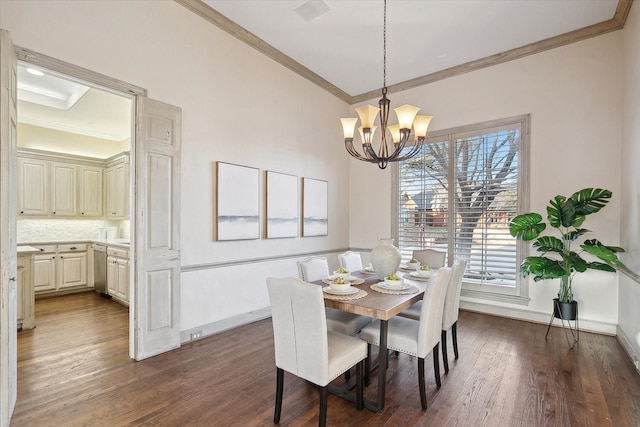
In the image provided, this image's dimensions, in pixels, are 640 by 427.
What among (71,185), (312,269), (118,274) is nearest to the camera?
(312,269)

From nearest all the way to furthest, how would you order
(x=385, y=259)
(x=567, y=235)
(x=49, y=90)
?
(x=385, y=259) → (x=567, y=235) → (x=49, y=90)

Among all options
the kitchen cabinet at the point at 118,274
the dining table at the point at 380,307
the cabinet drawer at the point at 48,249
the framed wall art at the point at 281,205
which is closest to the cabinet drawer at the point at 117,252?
the kitchen cabinet at the point at 118,274

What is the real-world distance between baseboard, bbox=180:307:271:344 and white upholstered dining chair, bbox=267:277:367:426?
1666 millimetres

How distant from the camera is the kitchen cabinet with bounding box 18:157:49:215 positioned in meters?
5.18

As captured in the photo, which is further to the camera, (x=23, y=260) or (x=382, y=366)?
(x=23, y=260)

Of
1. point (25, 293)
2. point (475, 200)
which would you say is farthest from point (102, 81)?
point (475, 200)

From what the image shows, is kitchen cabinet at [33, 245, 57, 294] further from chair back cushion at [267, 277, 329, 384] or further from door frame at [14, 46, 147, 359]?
chair back cushion at [267, 277, 329, 384]

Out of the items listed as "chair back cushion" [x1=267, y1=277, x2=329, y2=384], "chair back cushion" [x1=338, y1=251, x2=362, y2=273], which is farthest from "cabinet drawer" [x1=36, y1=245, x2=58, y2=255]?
"chair back cushion" [x1=267, y1=277, x2=329, y2=384]

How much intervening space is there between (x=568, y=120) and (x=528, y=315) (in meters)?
2.58

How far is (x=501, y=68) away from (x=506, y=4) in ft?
3.89

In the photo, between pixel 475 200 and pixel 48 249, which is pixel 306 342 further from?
pixel 48 249

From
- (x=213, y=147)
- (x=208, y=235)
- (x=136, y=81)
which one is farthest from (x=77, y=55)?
(x=208, y=235)

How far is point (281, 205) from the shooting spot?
4402mm

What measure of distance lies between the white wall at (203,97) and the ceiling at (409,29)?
0.33 meters
